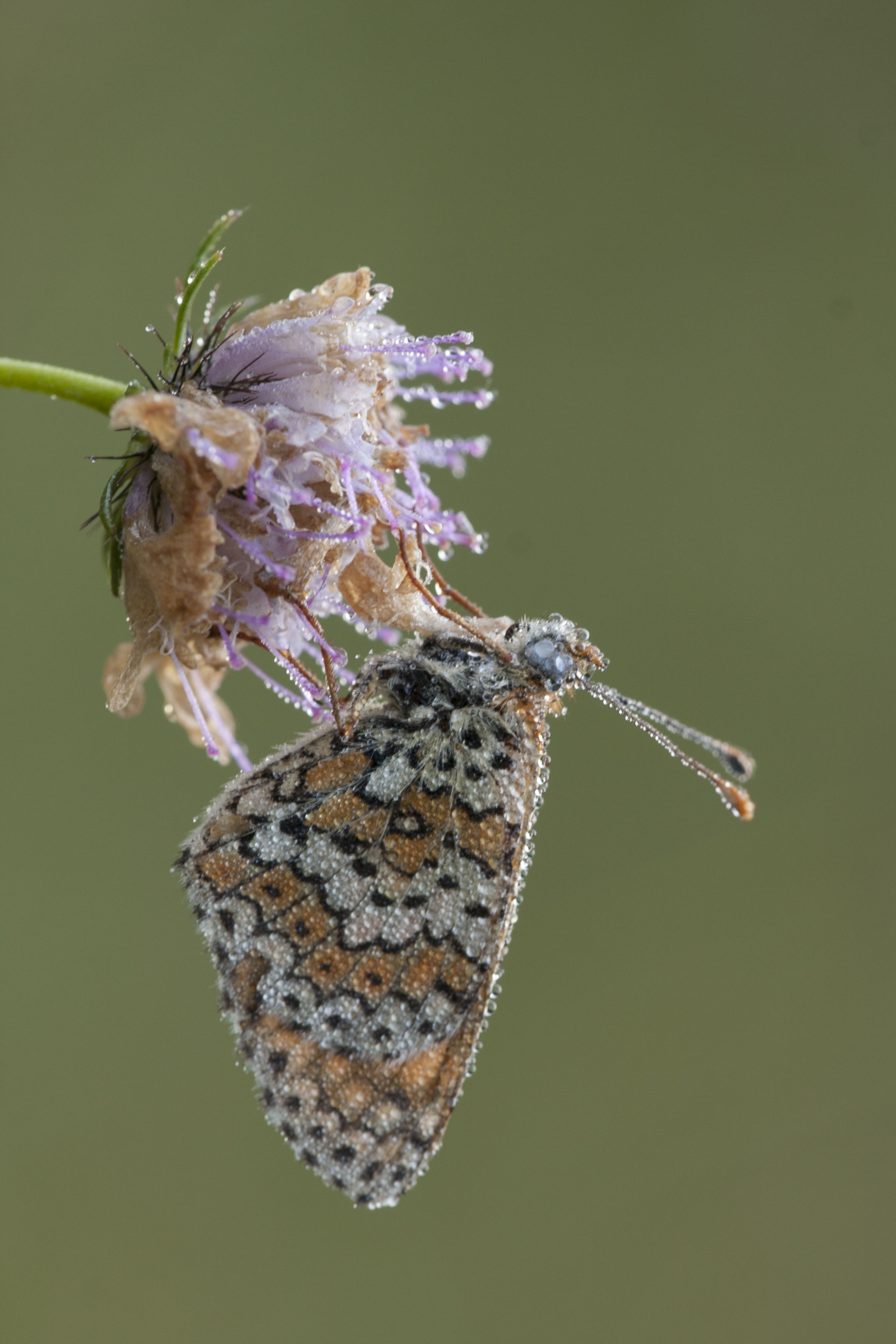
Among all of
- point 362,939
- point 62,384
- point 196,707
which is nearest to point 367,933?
point 362,939

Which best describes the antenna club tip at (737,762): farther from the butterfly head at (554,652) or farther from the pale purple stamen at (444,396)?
the pale purple stamen at (444,396)

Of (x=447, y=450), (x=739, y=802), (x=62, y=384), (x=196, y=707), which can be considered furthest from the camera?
(x=447, y=450)

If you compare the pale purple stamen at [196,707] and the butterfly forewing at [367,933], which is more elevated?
the pale purple stamen at [196,707]

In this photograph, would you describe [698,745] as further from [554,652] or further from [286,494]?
[286,494]

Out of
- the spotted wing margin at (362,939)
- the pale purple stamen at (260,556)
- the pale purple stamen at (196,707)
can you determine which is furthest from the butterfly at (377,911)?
the pale purple stamen at (260,556)

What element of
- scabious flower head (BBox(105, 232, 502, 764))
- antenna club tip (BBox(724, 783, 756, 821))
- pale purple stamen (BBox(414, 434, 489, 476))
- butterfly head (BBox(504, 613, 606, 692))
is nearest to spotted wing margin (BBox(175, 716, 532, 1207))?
butterfly head (BBox(504, 613, 606, 692))

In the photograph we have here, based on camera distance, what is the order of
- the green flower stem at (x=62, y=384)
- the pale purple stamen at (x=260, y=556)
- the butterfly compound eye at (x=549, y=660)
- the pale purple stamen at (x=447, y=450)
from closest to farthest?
1. the green flower stem at (x=62, y=384)
2. the pale purple stamen at (x=260, y=556)
3. the butterfly compound eye at (x=549, y=660)
4. the pale purple stamen at (x=447, y=450)

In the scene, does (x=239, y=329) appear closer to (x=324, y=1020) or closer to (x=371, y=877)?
(x=371, y=877)
